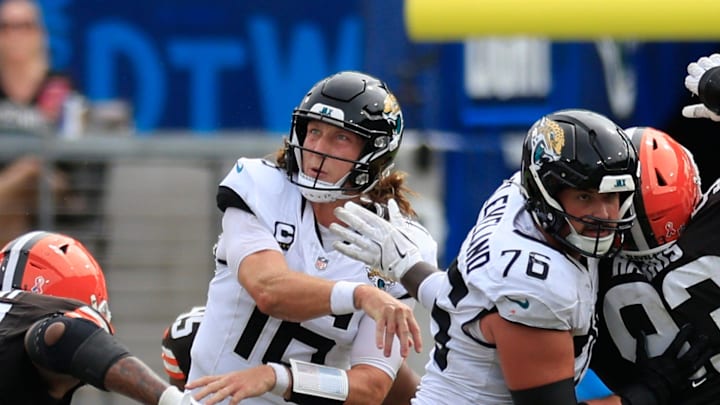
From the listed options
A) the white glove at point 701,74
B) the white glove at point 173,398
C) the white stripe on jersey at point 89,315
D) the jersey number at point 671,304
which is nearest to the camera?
the white glove at point 173,398

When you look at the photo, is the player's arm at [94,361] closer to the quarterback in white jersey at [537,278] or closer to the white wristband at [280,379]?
the white wristband at [280,379]

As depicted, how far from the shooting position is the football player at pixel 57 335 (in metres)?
3.20

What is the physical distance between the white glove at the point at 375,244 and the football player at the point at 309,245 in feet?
0.41

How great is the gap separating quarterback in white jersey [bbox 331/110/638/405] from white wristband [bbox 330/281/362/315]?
0.56ft

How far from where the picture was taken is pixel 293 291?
3666 mm

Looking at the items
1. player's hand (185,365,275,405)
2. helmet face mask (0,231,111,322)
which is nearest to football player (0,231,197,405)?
helmet face mask (0,231,111,322)

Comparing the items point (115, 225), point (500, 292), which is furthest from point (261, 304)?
point (115, 225)

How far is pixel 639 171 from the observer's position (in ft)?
11.6

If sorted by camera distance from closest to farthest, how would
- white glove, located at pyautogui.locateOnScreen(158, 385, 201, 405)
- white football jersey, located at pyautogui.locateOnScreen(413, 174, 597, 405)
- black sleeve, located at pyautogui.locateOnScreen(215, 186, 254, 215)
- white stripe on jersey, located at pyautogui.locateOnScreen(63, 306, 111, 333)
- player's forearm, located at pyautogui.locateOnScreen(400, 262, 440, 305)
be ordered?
white glove, located at pyautogui.locateOnScreen(158, 385, 201, 405) → white football jersey, located at pyautogui.locateOnScreen(413, 174, 597, 405) → white stripe on jersey, located at pyautogui.locateOnScreen(63, 306, 111, 333) → player's forearm, located at pyautogui.locateOnScreen(400, 262, 440, 305) → black sleeve, located at pyautogui.locateOnScreen(215, 186, 254, 215)

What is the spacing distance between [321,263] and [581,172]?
847 mm

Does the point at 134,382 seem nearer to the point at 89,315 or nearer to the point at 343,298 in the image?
the point at 89,315

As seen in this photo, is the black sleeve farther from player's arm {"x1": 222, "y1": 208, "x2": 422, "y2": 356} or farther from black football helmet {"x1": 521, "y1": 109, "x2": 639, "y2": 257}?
black football helmet {"x1": 521, "y1": 109, "x2": 639, "y2": 257}

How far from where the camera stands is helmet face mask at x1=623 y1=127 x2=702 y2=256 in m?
3.54

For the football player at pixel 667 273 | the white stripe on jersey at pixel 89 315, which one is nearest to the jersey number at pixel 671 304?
the football player at pixel 667 273
